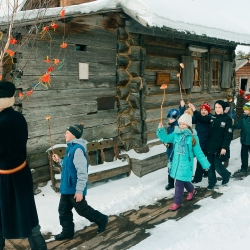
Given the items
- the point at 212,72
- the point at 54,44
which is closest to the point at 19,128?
the point at 54,44

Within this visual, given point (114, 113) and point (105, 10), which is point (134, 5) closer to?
point (105, 10)

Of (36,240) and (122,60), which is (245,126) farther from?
(36,240)

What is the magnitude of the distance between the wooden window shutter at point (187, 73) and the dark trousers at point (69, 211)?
230 inches

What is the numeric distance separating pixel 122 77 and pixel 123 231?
3.72m

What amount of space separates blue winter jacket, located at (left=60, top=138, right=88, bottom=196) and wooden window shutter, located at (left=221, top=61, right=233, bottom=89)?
850 cm

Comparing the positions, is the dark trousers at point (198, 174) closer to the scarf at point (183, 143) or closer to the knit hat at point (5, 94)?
the scarf at point (183, 143)

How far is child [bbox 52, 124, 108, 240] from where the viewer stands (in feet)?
11.7

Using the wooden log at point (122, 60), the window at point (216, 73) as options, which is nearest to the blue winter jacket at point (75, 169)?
the wooden log at point (122, 60)

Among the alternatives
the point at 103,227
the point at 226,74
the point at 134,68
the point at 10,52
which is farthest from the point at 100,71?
the point at 226,74

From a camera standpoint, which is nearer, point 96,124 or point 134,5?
point 134,5

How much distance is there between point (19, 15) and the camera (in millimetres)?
4711

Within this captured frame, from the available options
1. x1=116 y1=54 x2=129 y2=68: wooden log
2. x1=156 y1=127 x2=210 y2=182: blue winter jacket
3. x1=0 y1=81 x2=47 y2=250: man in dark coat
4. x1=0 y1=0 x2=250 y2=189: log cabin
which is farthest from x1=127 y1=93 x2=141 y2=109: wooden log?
x1=0 y1=81 x2=47 y2=250: man in dark coat

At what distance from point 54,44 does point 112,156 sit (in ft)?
8.89

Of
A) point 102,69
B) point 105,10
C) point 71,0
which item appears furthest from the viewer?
point 71,0
